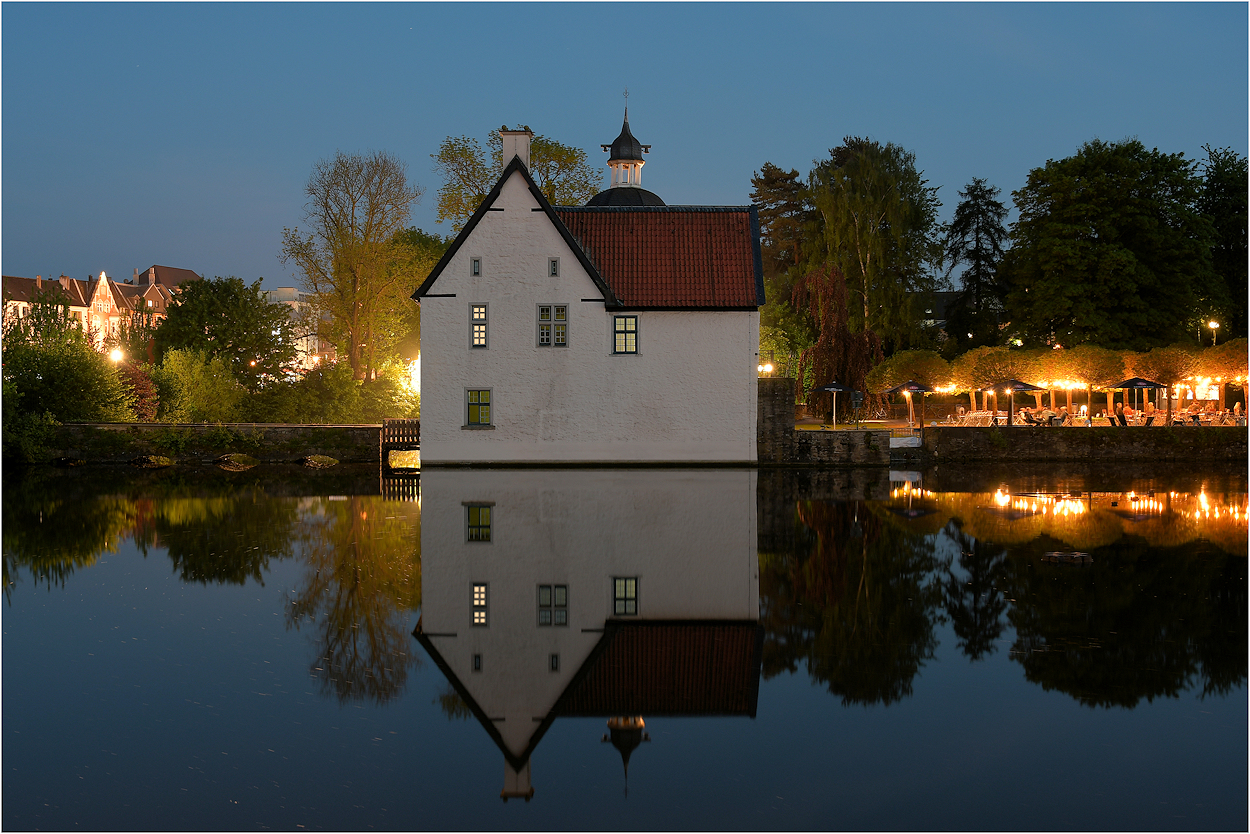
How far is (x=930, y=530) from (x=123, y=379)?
1046 inches

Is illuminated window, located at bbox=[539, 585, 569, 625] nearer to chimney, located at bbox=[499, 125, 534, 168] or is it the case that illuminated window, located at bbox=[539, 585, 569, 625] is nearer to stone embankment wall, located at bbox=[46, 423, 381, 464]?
chimney, located at bbox=[499, 125, 534, 168]

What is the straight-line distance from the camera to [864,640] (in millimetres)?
8344

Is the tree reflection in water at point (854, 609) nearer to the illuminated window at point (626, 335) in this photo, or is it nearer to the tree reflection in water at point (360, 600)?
the tree reflection in water at point (360, 600)

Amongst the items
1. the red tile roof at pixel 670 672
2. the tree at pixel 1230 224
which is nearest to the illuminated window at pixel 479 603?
the red tile roof at pixel 670 672

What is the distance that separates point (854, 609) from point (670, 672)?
2.77 metres

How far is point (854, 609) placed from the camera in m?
9.45

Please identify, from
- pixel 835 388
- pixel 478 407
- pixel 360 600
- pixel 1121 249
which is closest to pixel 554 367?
pixel 478 407

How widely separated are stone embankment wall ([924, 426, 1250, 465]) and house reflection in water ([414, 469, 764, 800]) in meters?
13.9

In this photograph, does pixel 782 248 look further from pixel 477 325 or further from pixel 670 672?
pixel 670 672

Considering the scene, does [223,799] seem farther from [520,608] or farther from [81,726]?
[520,608]

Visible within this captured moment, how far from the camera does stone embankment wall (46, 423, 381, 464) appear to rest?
28.7m

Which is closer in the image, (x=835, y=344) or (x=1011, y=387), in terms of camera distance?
(x=1011, y=387)

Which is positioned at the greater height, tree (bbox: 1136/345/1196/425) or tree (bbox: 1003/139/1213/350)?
tree (bbox: 1003/139/1213/350)

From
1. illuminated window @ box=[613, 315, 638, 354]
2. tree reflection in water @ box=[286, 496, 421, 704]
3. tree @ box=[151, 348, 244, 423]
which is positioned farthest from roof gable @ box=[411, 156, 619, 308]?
tree @ box=[151, 348, 244, 423]
